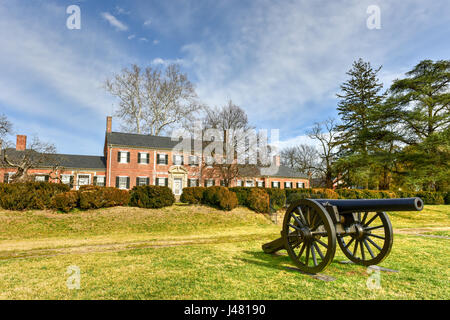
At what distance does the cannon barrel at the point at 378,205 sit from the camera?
12.6 ft

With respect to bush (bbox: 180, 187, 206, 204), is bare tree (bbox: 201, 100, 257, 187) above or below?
above

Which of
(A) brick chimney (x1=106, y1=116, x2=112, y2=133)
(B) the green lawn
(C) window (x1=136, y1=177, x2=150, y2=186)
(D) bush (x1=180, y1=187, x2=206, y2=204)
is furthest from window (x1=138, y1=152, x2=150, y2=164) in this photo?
(B) the green lawn

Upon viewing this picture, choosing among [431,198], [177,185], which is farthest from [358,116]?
[177,185]

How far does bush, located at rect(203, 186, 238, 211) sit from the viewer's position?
15586 millimetres

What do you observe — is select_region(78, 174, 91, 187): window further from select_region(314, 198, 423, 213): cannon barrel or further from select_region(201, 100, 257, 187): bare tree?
select_region(314, 198, 423, 213): cannon barrel

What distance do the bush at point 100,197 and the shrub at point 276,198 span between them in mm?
9175

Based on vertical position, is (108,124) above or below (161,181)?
above

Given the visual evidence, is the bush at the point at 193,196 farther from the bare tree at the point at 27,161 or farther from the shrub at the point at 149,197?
the bare tree at the point at 27,161

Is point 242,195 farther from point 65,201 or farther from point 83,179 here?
point 83,179

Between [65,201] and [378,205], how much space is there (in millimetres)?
13782

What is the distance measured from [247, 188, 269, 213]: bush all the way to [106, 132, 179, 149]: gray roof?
590 inches

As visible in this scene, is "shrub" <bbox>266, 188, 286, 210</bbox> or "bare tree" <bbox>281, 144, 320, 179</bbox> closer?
"shrub" <bbox>266, 188, 286, 210</bbox>

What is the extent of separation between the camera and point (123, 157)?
2639 centimetres
